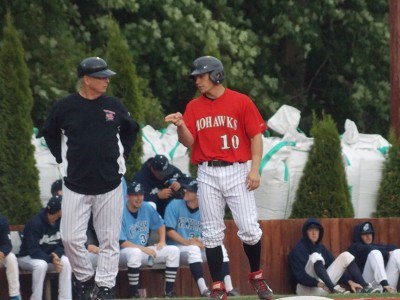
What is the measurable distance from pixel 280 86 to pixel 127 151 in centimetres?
1381

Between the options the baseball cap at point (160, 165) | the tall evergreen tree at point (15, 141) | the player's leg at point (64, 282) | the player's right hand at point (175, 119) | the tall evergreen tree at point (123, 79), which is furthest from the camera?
the tall evergreen tree at point (123, 79)

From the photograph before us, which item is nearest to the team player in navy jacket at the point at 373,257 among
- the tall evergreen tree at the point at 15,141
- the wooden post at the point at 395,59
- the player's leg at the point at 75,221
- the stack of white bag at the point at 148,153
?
the wooden post at the point at 395,59

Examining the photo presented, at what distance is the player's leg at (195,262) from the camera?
49.4 ft

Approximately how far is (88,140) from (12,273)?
4.12 m

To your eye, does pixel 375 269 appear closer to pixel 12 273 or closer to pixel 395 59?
pixel 395 59

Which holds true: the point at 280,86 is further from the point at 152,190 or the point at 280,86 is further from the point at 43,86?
the point at 152,190

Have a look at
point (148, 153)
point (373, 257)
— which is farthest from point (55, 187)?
point (373, 257)

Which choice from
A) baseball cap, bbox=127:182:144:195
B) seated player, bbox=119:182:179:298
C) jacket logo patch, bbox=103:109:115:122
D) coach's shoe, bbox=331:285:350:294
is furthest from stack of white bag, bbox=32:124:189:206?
jacket logo patch, bbox=103:109:115:122

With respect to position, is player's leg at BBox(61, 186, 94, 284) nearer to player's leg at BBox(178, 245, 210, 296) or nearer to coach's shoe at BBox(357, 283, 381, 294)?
player's leg at BBox(178, 245, 210, 296)

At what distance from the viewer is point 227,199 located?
11.4 m

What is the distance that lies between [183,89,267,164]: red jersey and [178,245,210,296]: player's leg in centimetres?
383

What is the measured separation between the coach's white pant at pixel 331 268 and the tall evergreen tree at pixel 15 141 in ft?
11.5

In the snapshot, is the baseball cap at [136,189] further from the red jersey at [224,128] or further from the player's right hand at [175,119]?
the player's right hand at [175,119]

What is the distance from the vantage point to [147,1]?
70.5ft
